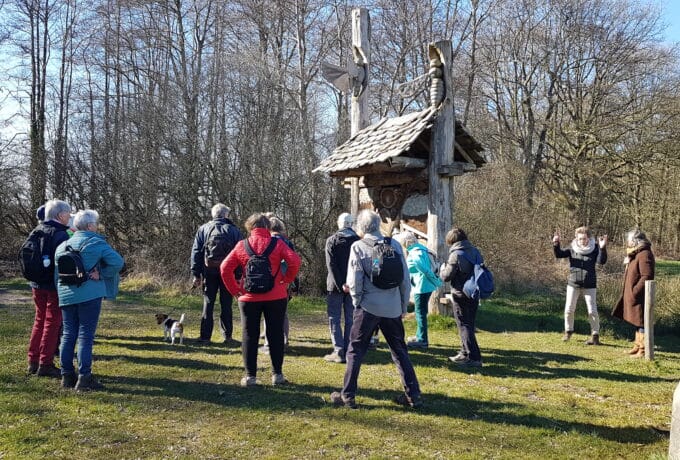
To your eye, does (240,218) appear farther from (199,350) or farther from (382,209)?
(199,350)

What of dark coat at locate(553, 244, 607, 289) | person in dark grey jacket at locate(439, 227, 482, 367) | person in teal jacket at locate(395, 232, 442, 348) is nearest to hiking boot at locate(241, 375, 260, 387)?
person in dark grey jacket at locate(439, 227, 482, 367)

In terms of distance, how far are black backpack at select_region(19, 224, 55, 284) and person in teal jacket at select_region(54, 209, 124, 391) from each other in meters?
0.31

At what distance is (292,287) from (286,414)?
6.73ft

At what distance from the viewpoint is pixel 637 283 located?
7.17m

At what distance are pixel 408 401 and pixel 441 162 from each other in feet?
15.8

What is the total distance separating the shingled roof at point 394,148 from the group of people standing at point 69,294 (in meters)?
4.48

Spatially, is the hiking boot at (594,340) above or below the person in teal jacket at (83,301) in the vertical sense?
below

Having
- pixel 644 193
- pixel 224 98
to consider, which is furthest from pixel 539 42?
pixel 224 98

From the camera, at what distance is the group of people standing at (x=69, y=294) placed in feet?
16.3

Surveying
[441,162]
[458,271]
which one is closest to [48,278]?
[458,271]

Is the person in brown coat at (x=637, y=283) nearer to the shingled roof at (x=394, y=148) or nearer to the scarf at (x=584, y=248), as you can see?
the scarf at (x=584, y=248)

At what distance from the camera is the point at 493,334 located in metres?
8.69

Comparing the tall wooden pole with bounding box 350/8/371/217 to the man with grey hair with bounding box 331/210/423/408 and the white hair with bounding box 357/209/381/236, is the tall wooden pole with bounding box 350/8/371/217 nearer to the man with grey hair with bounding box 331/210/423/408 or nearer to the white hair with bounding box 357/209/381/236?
the white hair with bounding box 357/209/381/236

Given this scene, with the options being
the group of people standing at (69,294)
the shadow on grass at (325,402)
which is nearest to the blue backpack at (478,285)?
the shadow on grass at (325,402)
